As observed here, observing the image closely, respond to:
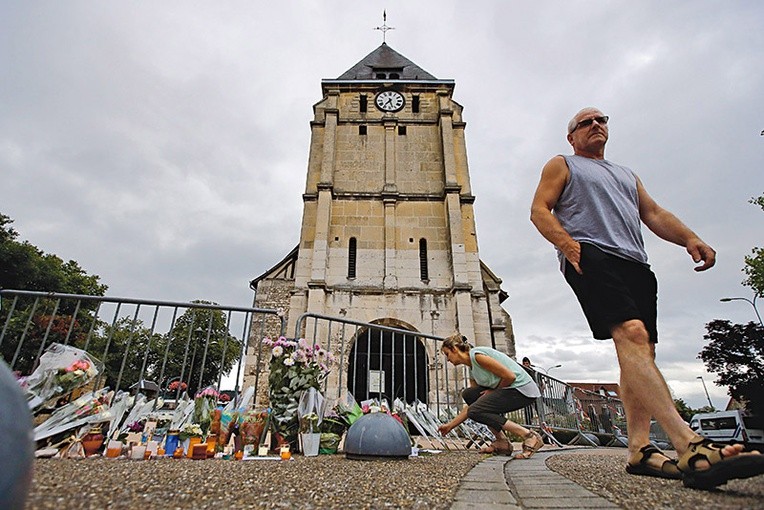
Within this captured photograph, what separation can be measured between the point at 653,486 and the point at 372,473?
1499 mm

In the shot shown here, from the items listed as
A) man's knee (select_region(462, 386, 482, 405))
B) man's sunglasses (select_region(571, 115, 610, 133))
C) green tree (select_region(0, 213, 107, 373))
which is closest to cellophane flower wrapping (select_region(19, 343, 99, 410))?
man's knee (select_region(462, 386, 482, 405))

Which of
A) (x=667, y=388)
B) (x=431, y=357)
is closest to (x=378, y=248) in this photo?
(x=431, y=357)

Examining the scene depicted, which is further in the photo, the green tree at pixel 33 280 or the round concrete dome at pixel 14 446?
the green tree at pixel 33 280

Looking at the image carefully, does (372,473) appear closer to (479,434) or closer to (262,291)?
(479,434)

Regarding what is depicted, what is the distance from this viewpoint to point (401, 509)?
1470 millimetres

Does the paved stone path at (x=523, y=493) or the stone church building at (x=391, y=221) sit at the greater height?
the stone church building at (x=391, y=221)

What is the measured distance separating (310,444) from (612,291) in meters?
3.07

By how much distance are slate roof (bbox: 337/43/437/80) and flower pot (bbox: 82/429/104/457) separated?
65.4ft

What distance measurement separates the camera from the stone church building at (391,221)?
14438 mm

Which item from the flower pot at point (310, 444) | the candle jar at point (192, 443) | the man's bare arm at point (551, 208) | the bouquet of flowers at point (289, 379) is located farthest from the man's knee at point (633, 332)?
the candle jar at point (192, 443)

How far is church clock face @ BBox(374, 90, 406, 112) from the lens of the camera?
18938mm

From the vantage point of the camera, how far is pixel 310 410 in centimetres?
403

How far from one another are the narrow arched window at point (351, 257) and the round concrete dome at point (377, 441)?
11.6m

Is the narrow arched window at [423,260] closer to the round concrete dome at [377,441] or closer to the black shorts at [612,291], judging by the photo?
the round concrete dome at [377,441]
